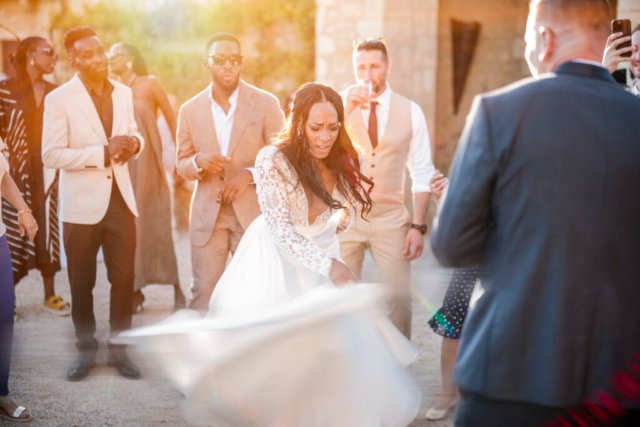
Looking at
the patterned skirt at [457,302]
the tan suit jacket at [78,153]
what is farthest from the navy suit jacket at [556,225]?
the tan suit jacket at [78,153]

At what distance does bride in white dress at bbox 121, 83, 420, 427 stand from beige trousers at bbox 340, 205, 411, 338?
52.5 inches

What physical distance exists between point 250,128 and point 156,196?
2.30m

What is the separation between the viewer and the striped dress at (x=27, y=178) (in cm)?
760

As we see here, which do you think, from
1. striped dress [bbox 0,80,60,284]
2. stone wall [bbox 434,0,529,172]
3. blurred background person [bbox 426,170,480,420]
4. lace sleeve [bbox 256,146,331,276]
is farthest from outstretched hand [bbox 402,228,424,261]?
stone wall [bbox 434,0,529,172]

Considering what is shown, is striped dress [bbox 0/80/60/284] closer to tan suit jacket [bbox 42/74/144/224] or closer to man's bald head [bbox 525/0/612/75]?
tan suit jacket [bbox 42/74/144/224]

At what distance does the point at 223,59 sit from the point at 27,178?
2578 mm

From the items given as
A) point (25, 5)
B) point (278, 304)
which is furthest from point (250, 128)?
point (25, 5)

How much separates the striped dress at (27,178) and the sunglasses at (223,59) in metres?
Answer: 2.21

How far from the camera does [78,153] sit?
19.0 feet

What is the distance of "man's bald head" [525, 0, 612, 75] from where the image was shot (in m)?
2.61

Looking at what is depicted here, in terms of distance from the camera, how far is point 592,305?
2.49 m

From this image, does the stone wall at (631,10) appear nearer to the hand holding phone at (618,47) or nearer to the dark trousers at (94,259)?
the hand holding phone at (618,47)

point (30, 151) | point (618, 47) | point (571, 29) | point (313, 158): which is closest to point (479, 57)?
point (30, 151)

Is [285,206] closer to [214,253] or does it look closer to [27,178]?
[214,253]
